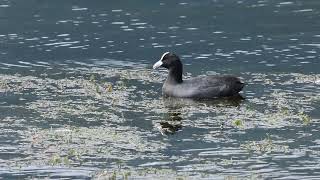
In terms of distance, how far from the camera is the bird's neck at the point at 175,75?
1082 inches

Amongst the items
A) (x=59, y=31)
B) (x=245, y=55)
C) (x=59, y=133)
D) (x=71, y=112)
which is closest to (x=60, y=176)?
(x=59, y=133)

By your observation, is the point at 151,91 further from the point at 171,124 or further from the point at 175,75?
the point at 171,124

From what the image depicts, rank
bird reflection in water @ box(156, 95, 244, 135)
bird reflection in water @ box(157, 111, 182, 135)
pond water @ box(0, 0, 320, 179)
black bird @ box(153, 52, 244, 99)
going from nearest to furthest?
pond water @ box(0, 0, 320, 179) < bird reflection in water @ box(157, 111, 182, 135) < bird reflection in water @ box(156, 95, 244, 135) < black bird @ box(153, 52, 244, 99)

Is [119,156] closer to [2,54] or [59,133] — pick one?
[59,133]

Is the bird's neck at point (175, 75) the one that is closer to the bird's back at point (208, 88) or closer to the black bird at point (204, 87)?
the black bird at point (204, 87)

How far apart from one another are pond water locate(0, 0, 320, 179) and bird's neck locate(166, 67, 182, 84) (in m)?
0.61

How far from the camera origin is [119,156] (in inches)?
821

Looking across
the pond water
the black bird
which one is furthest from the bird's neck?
the pond water

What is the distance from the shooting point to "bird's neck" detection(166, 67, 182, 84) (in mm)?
27484

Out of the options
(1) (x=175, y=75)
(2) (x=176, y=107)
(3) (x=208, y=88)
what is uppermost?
(1) (x=175, y=75)

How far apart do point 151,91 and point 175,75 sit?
723mm

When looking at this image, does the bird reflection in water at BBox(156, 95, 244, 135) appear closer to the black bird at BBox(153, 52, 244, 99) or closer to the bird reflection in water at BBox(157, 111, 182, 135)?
the bird reflection in water at BBox(157, 111, 182, 135)

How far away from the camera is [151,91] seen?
27516 millimetres

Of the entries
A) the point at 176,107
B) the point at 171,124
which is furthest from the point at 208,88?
the point at 171,124
